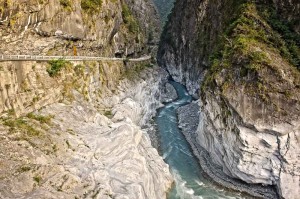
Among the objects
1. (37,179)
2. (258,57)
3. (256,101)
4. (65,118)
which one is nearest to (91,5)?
(65,118)

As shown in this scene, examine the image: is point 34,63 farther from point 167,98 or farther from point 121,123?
point 167,98

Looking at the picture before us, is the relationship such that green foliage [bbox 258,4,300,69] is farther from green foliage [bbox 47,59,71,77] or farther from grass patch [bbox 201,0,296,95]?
green foliage [bbox 47,59,71,77]

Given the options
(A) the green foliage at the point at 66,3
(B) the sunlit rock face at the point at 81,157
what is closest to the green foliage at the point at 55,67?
(B) the sunlit rock face at the point at 81,157

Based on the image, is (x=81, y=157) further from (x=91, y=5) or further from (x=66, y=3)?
(x=91, y=5)

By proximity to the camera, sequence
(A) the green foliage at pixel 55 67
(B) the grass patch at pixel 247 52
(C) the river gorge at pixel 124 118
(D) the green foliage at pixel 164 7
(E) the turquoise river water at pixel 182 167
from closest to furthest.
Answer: (C) the river gorge at pixel 124 118 → (B) the grass patch at pixel 247 52 → (E) the turquoise river water at pixel 182 167 → (A) the green foliage at pixel 55 67 → (D) the green foliage at pixel 164 7

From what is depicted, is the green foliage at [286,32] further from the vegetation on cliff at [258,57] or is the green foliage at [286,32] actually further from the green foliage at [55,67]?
the green foliage at [55,67]

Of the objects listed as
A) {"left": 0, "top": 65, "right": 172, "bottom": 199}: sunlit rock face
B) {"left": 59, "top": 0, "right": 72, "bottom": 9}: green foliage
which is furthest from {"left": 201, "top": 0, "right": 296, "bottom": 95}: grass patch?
{"left": 59, "top": 0, "right": 72, "bottom": 9}: green foliage
